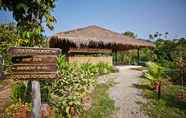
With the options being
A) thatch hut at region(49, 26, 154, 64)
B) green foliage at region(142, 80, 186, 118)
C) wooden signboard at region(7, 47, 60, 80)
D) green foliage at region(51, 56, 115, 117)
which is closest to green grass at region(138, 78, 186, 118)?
green foliage at region(142, 80, 186, 118)

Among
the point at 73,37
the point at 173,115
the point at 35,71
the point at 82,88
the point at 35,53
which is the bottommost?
the point at 173,115

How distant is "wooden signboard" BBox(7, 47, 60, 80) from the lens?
15.3ft

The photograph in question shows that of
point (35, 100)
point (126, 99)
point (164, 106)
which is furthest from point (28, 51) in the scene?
point (164, 106)

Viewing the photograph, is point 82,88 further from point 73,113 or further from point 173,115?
point 173,115

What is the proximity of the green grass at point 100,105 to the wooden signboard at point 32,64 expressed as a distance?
275cm

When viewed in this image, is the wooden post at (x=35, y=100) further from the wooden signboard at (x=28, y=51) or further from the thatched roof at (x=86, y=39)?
the thatched roof at (x=86, y=39)

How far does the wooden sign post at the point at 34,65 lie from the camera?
4.67 meters

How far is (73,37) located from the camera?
54.2 ft

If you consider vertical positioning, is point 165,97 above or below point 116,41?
below

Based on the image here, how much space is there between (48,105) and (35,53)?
9.13 ft

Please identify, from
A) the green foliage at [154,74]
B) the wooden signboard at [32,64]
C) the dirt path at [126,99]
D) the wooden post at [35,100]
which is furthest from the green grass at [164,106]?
the wooden signboard at [32,64]

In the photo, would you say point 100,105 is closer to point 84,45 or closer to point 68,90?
point 68,90

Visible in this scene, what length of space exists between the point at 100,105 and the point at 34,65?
3915 mm

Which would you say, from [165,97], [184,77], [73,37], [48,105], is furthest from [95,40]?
[48,105]
